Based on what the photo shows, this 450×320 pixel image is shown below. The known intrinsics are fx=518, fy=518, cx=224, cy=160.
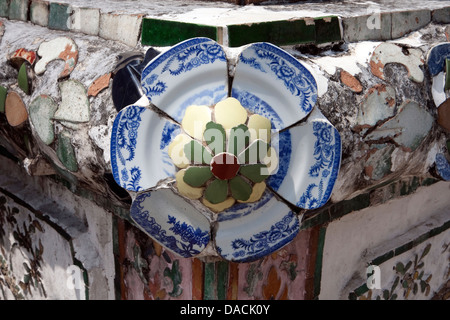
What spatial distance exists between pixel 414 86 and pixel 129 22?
2.10 feet

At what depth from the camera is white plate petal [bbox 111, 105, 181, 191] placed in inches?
36.5

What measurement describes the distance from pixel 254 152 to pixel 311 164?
0.14 meters

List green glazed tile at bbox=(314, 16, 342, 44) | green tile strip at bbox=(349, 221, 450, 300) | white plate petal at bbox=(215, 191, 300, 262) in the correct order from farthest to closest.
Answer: green tile strip at bbox=(349, 221, 450, 300) → green glazed tile at bbox=(314, 16, 342, 44) → white plate petal at bbox=(215, 191, 300, 262)

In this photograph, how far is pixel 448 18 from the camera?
1.38m

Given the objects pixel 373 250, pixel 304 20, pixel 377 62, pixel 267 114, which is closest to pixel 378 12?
pixel 377 62

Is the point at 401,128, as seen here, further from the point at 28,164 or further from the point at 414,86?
the point at 28,164

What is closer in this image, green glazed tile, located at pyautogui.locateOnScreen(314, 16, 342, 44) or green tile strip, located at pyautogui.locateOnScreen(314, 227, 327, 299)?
green glazed tile, located at pyautogui.locateOnScreen(314, 16, 342, 44)

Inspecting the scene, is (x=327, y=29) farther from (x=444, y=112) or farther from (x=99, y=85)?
(x=99, y=85)

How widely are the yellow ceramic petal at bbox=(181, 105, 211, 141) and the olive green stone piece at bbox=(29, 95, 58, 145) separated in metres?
0.35

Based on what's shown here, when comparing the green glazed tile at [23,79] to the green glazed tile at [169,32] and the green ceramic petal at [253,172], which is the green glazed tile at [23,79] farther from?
the green ceramic petal at [253,172]

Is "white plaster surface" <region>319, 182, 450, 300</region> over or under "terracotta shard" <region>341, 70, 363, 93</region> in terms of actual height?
under

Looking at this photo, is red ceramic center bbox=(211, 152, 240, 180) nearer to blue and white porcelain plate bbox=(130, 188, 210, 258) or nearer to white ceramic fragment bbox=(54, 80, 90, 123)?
blue and white porcelain plate bbox=(130, 188, 210, 258)

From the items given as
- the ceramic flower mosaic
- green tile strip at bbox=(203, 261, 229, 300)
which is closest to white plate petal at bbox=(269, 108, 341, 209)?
the ceramic flower mosaic

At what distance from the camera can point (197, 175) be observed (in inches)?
35.5
